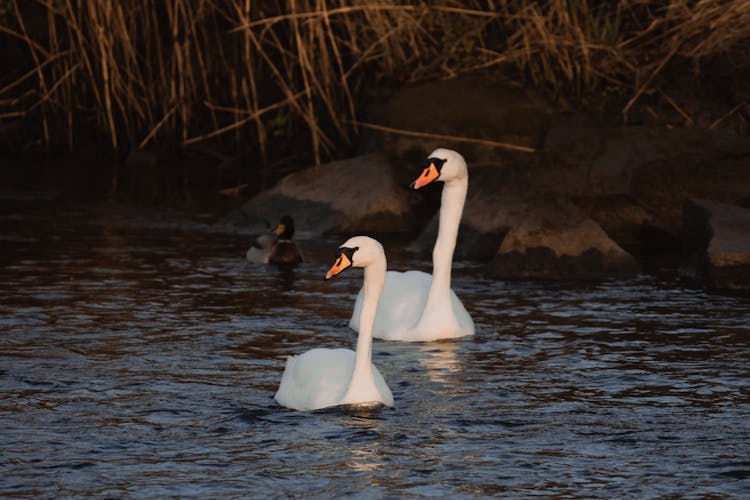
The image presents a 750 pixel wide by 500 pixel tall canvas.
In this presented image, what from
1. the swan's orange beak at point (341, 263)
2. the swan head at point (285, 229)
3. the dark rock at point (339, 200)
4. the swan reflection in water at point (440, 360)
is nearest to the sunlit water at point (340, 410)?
the swan reflection in water at point (440, 360)

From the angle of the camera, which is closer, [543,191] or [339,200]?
[543,191]

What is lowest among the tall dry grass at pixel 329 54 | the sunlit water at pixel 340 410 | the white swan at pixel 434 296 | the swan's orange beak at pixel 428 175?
the sunlit water at pixel 340 410

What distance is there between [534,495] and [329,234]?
926cm

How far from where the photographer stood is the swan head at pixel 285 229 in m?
14.5

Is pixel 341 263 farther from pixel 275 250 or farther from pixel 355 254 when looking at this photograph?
pixel 275 250

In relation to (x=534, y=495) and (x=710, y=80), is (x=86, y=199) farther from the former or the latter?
(x=534, y=495)

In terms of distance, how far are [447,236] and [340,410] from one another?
3193 millimetres

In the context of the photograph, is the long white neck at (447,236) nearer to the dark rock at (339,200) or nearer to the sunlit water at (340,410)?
the sunlit water at (340,410)

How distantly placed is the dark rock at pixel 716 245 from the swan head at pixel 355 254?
16.0 ft

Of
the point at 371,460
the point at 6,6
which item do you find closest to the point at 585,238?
the point at 371,460

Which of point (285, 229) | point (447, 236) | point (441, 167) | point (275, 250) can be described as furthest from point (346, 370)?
point (285, 229)

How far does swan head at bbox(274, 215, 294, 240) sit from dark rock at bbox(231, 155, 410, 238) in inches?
43.7

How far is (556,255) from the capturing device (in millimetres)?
13500

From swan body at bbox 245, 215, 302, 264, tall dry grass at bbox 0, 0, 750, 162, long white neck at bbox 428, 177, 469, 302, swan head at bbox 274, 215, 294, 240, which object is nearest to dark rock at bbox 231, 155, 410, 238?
swan head at bbox 274, 215, 294, 240
